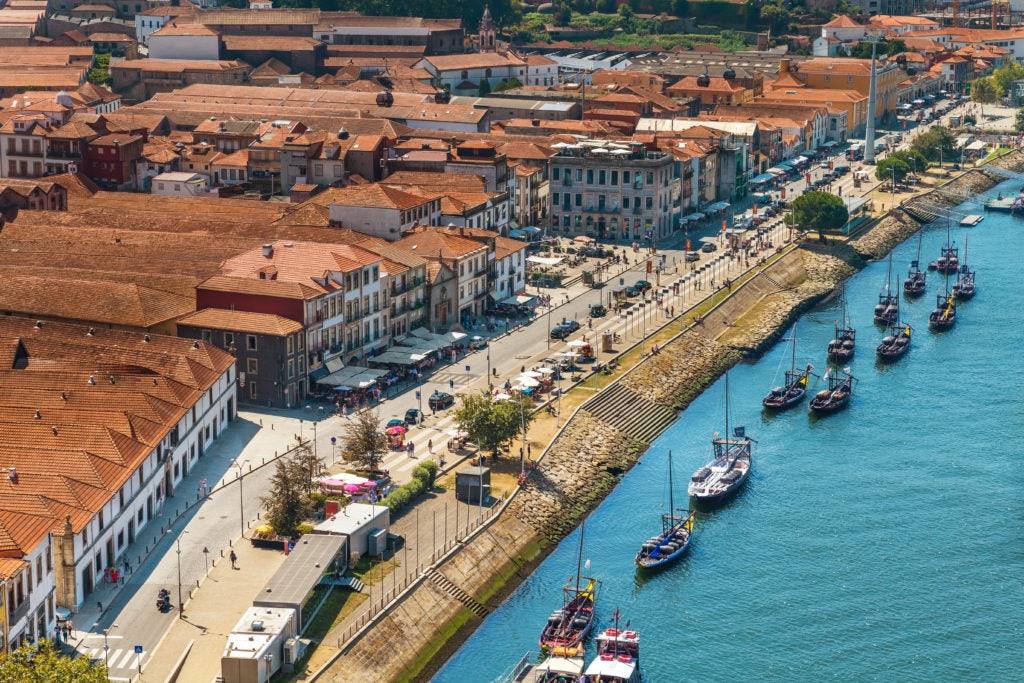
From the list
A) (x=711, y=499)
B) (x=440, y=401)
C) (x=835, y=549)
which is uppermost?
(x=440, y=401)

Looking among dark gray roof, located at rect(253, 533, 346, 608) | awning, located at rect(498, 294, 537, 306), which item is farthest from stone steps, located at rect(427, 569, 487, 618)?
awning, located at rect(498, 294, 537, 306)

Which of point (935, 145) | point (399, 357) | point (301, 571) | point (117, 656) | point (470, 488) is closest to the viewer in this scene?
point (117, 656)

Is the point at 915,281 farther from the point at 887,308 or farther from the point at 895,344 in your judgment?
the point at 895,344

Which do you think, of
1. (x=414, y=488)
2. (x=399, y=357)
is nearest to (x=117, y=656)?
(x=414, y=488)

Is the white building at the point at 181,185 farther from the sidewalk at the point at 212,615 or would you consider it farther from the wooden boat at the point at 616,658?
the wooden boat at the point at 616,658

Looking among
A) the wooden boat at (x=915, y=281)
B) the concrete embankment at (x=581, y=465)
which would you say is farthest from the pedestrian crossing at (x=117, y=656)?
the wooden boat at (x=915, y=281)

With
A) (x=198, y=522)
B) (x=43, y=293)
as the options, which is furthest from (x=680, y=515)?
(x=43, y=293)

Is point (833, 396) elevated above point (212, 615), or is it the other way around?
point (212, 615)
